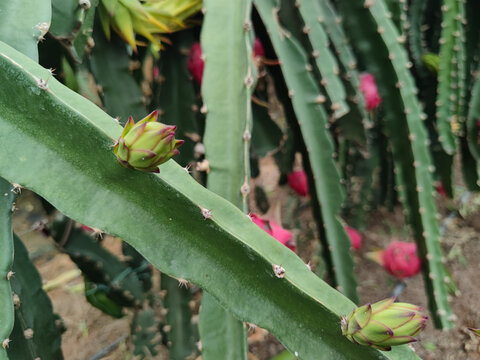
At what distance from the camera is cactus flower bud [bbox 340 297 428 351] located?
41cm

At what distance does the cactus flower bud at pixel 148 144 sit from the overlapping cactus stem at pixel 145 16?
351 mm

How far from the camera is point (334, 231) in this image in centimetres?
81

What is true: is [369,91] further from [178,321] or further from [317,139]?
[178,321]

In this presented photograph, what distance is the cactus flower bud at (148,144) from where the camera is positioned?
0.40 metres

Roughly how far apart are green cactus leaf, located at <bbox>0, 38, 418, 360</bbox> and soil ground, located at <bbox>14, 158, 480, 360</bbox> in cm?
51

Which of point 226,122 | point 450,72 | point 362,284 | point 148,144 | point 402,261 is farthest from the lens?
point 362,284

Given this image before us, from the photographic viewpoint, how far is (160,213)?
47 centimetres

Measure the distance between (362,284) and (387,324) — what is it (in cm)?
109

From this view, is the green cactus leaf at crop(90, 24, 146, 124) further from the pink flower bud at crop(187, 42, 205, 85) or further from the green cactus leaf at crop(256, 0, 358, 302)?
the green cactus leaf at crop(256, 0, 358, 302)

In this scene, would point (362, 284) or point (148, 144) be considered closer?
point (148, 144)

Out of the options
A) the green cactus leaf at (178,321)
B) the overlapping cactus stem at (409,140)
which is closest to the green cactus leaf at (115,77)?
the green cactus leaf at (178,321)

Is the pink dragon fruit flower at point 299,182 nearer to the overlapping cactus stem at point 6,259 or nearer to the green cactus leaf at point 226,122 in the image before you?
the green cactus leaf at point 226,122

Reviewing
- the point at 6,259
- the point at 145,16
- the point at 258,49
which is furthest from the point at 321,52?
the point at 6,259

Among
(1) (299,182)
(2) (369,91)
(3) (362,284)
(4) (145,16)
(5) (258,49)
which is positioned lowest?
(3) (362,284)
